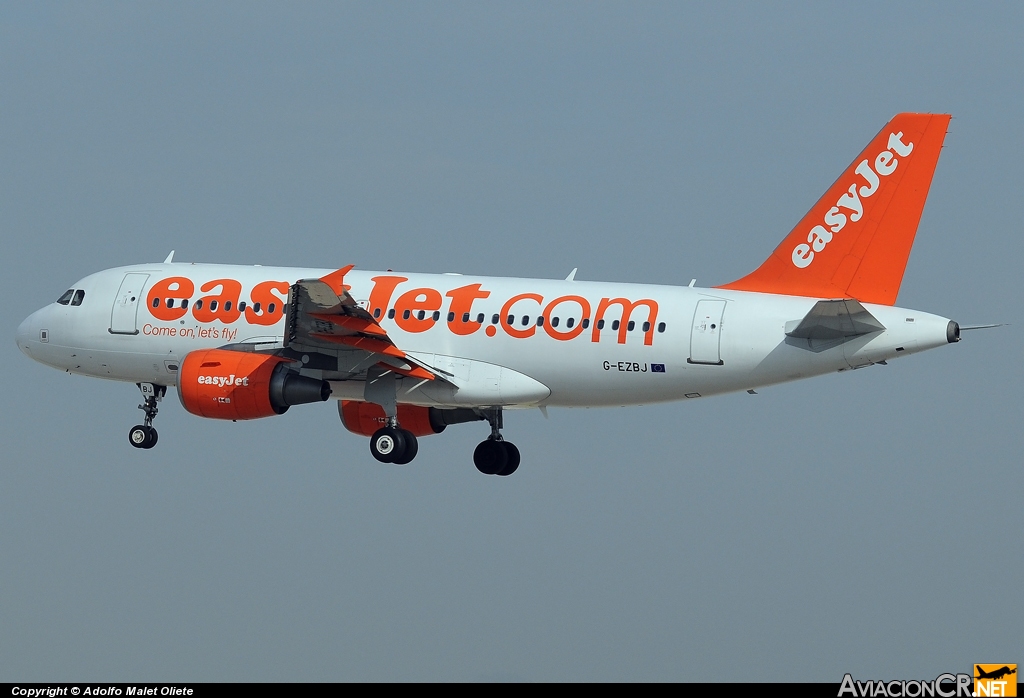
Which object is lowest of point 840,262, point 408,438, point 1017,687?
point 1017,687

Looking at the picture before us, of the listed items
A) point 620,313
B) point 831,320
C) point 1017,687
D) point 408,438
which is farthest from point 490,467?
point 1017,687

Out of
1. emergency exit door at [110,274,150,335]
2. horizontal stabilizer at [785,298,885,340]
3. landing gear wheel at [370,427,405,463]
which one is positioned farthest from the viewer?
emergency exit door at [110,274,150,335]

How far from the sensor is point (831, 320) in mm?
43500

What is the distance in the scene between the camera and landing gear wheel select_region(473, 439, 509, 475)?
52094mm

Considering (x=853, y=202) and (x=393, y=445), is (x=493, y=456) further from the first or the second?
(x=853, y=202)

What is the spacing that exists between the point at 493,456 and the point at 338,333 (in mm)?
7911

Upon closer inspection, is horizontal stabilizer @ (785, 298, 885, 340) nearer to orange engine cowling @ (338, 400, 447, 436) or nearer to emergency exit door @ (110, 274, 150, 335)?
orange engine cowling @ (338, 400, 447, 436)

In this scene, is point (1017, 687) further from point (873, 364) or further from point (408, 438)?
point (408, 438)

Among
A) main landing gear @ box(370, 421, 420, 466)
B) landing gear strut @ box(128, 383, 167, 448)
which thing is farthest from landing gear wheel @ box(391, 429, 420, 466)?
landing gear strut @ box(128, 383, 167, 448)

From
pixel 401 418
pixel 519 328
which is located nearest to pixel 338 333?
pixel 519 328

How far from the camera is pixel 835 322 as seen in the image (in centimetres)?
4350

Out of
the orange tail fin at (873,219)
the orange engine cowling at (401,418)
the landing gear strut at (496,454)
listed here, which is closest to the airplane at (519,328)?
the orange tail fin at (873,219)

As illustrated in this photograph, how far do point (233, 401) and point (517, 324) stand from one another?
7.83 metres

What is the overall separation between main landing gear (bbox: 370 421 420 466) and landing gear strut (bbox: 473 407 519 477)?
169 inches
